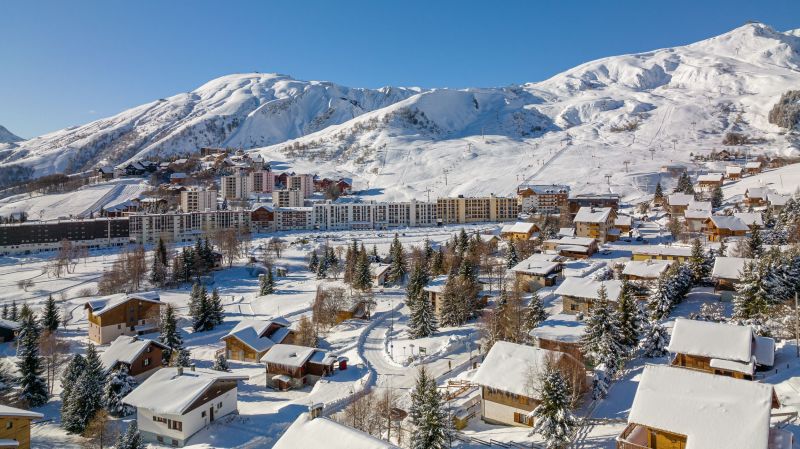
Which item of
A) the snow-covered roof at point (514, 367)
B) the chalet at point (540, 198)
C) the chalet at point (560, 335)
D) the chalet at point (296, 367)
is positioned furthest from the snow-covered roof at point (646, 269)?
the chalet at point (540, 198)

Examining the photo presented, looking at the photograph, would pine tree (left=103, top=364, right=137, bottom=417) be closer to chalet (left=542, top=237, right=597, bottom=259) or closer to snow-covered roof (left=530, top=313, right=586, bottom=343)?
snow-covered roof (left=530, top=313, right=586, bottom=343)

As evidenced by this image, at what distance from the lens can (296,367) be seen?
30.6 m

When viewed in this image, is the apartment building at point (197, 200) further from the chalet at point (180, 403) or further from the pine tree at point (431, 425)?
the pine tree at point (431, 425)

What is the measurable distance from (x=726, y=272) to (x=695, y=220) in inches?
1138

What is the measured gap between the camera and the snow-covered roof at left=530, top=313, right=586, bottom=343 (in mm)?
27236

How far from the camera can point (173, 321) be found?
35219 mm

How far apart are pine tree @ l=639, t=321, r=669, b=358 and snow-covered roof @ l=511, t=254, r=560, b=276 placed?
18729 mm

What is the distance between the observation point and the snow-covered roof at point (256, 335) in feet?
120

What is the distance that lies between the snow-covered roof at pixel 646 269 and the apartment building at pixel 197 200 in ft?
329

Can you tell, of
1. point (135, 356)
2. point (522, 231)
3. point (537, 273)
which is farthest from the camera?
point (522, 231)

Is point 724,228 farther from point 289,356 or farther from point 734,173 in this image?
point 734,173

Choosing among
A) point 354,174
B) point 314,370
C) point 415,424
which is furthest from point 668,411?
point 354,174

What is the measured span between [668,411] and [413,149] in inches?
6633

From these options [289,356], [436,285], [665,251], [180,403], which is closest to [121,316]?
[289,356]
